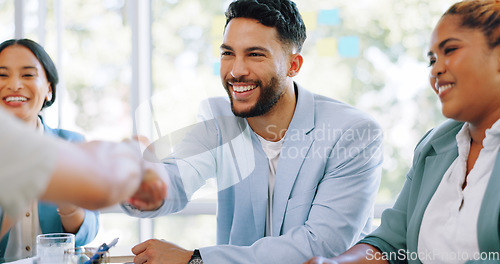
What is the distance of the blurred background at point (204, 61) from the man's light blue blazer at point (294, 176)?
1.55m

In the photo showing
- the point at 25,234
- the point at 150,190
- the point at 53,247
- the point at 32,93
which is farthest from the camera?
the point at 32,93

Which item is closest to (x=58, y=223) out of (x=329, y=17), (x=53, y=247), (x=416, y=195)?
(x=53, y=247)

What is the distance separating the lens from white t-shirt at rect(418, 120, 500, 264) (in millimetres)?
1320

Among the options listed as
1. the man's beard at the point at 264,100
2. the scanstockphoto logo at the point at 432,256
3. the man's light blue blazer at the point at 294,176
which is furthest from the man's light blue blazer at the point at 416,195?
the man's beard at the point at 264,100

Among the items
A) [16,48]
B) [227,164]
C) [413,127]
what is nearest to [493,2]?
[227,164]

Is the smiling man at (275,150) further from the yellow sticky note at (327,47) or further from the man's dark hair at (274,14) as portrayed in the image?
the yellow sticky note at (327,47)

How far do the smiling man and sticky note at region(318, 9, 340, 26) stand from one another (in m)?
1.51

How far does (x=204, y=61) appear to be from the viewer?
12.5 ft

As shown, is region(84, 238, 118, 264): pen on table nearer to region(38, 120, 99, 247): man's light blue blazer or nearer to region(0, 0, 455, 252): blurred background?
region(38, 120, 99, 247): man's light blue blazer

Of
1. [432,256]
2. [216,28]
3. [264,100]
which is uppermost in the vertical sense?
[216,28]

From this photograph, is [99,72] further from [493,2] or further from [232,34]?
[493,2]

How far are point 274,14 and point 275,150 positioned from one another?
1.89 ft

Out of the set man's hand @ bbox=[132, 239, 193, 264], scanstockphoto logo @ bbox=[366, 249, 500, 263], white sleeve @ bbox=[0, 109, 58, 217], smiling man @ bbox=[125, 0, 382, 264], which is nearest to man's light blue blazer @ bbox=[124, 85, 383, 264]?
smiling man @ bbox=[125, 0, 382, 264]

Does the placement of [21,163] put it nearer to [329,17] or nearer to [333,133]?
[333,133]
